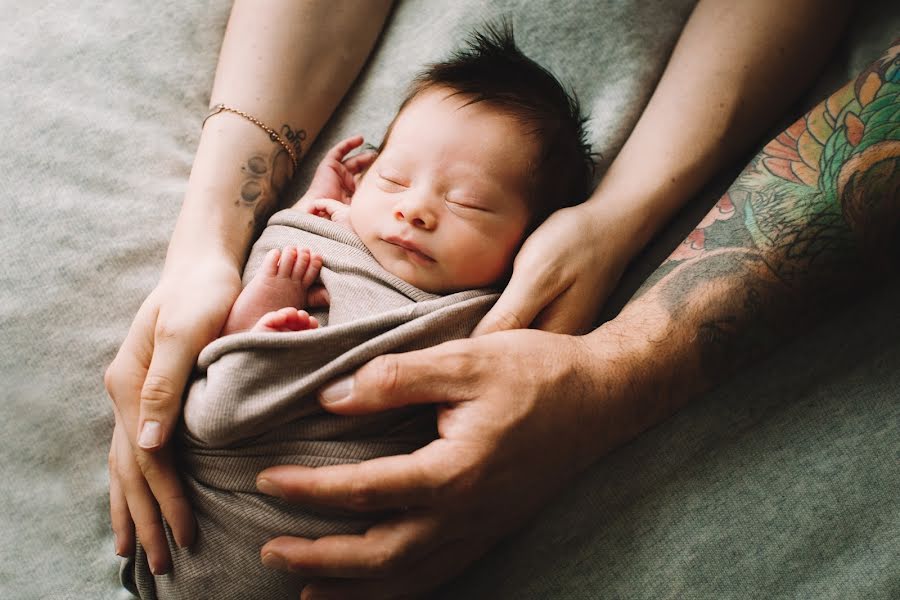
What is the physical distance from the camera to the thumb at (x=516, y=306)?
3.09 feet

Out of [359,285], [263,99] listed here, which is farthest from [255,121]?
[359,285]

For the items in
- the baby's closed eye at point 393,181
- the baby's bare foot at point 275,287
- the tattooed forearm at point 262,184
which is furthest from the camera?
the tattooed forearm at point 262,184

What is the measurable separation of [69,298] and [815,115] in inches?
52.2

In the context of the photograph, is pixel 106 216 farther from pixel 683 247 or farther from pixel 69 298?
pixel 683 247

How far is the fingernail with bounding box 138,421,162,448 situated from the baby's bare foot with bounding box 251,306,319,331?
0.19 meters

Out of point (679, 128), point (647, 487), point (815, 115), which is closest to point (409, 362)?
point (647, 487)

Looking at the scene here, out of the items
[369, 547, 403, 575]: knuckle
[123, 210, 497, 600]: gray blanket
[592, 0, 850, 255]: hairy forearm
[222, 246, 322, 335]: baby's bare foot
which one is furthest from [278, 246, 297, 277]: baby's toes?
[592, 0, 850, 255]: hairy forearm

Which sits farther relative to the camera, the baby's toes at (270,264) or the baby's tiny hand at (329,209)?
the baby's tiny hand at (329,209)

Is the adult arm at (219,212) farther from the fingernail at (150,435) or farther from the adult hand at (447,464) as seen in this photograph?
the adult hand at (447,464)

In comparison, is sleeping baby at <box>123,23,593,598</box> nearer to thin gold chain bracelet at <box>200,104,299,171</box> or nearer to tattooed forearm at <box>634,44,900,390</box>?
thin gold chain bracelet at <box>200,104,299,171</box>

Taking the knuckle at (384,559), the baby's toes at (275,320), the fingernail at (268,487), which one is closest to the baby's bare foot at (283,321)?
the baby's toes at (275,320)

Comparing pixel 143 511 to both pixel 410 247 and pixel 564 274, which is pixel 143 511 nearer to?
pixel 410 247

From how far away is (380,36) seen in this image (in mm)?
1375

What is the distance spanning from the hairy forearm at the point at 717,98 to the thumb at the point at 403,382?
1.59ft
